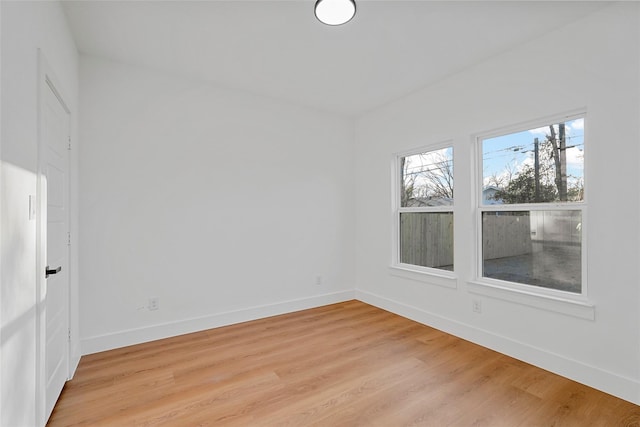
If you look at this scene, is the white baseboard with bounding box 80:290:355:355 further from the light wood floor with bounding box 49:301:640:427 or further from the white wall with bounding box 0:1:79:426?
the white wall with bounding box 0:1:79:426

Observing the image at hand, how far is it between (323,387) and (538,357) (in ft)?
5.97

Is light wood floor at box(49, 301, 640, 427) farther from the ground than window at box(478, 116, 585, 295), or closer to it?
closer to it

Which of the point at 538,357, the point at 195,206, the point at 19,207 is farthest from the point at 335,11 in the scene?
the point at 538,357

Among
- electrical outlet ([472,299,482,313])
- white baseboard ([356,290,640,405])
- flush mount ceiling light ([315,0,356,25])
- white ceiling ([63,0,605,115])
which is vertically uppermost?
white ceiling ([63,0,605,115])

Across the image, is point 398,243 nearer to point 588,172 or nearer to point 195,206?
point 588,172

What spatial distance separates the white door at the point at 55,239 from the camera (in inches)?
71.8

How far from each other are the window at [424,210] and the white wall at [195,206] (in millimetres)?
937

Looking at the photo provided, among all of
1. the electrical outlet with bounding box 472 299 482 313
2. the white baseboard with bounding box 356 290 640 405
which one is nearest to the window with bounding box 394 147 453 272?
the electrical outlet with bounding box 472 299 482 313

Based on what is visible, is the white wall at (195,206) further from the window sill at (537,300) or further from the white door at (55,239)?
the window sill at (537,300)

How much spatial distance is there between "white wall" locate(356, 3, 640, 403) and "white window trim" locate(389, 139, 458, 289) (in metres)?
A: 0.10

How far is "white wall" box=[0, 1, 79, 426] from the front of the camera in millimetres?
1210

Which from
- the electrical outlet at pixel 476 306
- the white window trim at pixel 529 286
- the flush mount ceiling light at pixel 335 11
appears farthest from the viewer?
the electrical outlet at pixel 476 306

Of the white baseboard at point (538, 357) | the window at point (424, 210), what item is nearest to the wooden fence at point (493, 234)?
the window at point (424, 210)

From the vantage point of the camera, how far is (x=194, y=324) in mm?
3232
